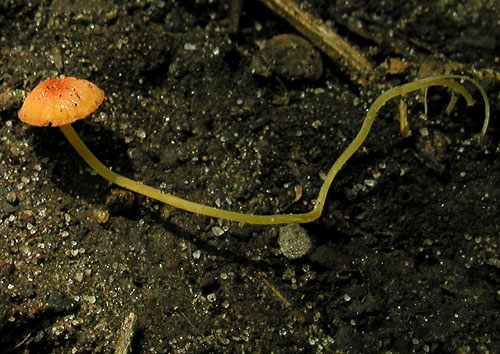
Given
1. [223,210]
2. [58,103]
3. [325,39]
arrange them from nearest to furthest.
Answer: [58,103]
[223,210]
[325,39]

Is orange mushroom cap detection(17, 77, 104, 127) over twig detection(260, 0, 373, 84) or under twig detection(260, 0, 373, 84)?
under

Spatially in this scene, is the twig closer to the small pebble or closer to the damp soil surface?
the damp soil surface

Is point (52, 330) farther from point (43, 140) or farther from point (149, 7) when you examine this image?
point (149, 7)

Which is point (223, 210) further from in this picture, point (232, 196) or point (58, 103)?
point (58, 103)

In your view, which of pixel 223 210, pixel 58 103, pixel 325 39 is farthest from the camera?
pixel 325 39

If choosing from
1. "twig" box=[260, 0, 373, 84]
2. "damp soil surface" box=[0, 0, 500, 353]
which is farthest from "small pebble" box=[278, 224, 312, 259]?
"twig" box=[260, 0, 373, 84]

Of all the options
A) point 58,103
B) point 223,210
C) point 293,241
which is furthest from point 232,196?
point 58,103

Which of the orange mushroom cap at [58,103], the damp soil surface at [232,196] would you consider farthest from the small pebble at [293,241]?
the orange mushroom cap at [58,103]
